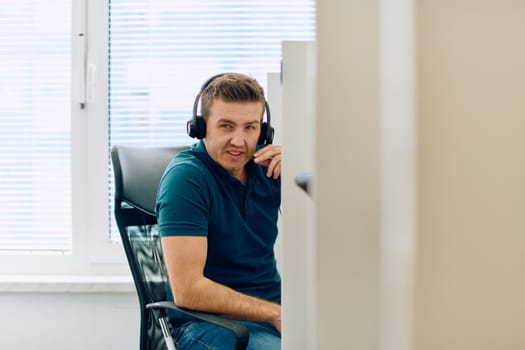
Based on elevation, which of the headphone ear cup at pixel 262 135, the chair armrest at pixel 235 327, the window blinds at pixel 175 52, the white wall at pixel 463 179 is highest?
the window blinds at pixel 175 52

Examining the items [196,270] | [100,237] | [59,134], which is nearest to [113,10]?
[59,134]

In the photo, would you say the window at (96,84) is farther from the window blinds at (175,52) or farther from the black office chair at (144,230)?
the black office chair at (144,230)

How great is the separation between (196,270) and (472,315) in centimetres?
123

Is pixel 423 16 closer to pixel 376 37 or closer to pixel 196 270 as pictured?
pixel 376 37

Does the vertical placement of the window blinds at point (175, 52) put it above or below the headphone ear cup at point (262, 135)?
above

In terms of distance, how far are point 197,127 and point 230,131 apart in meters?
0.10

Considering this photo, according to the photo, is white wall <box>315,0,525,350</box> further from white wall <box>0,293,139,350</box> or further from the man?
white wall <box>0,293,139,350</box>

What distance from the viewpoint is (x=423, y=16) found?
0.22 meters

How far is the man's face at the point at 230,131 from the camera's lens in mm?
1617

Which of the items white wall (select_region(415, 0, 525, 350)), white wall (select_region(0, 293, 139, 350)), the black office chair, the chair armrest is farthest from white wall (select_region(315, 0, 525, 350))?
white wall (select_region(0, 293, 139, 350))

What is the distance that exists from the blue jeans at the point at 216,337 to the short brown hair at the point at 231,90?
605 mm

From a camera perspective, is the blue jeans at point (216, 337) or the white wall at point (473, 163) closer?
the white wall at point (473, 163)

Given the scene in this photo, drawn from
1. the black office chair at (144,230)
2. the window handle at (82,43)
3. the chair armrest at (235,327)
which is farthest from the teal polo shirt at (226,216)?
the window handle at (82,43)

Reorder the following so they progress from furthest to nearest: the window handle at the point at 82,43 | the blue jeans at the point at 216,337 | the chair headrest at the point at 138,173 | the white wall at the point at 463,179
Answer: the window handle at the point at 82,43, the chair headrest at the point at 138,173, the blue jeans at the point at 216,337, the white wall at the point at 463,179
